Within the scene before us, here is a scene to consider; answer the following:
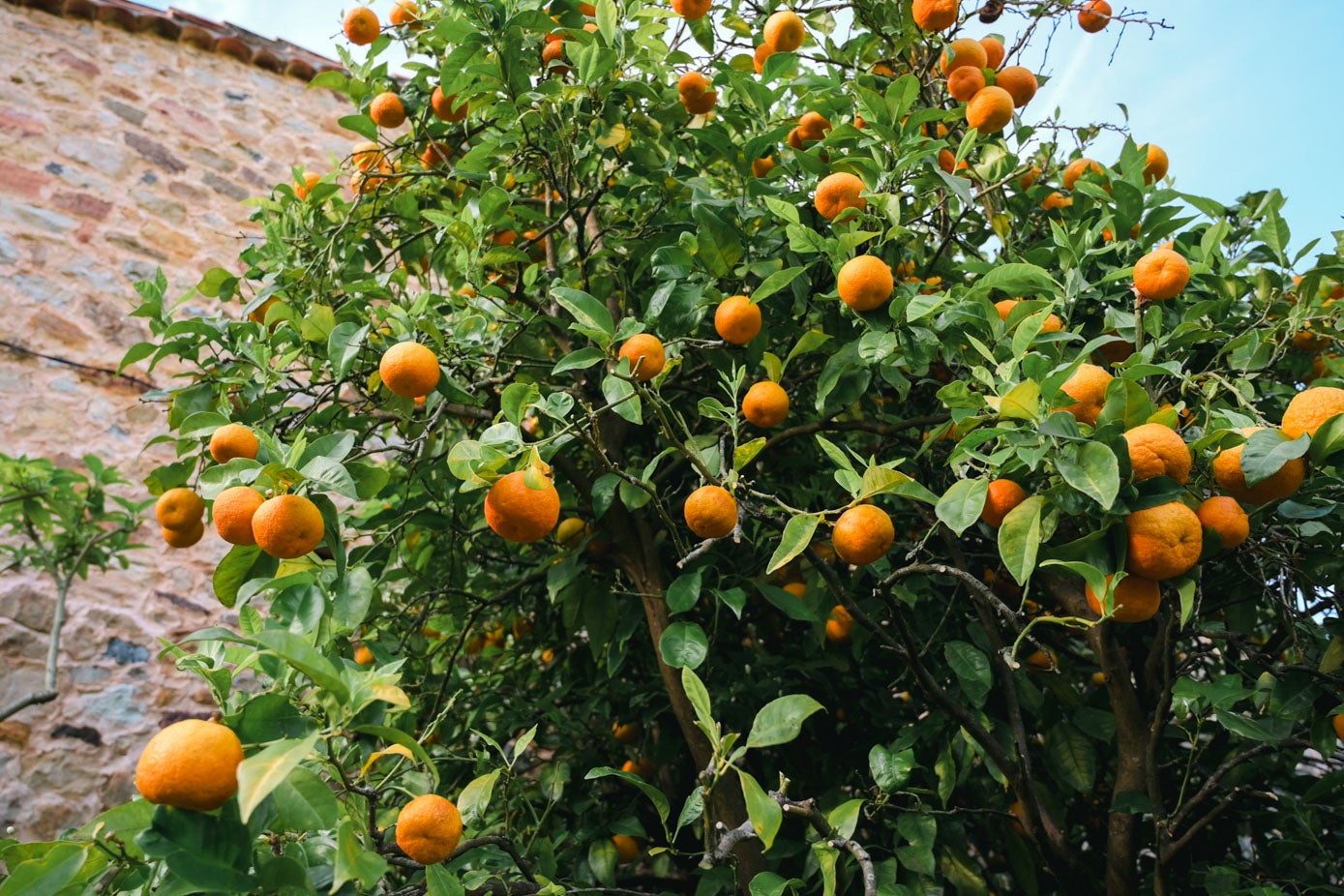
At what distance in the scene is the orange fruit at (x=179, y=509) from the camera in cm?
131

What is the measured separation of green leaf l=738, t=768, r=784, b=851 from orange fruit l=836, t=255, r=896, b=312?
63cm

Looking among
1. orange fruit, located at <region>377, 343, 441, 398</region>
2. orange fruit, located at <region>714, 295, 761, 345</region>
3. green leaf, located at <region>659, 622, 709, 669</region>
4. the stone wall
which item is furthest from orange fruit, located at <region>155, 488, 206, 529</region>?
the stone wall

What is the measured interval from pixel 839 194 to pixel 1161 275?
1.44 feet

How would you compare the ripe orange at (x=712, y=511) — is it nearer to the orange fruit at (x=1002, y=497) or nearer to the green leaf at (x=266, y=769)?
the orange fruit at (x=1002, y=497)

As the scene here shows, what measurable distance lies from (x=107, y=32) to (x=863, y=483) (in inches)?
156

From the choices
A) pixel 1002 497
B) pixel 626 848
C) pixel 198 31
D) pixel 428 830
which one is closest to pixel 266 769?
pixel 428 830

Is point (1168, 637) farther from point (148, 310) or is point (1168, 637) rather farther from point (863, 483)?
point (148, 310)

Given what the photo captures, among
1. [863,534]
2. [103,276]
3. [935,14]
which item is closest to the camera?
[863,534]

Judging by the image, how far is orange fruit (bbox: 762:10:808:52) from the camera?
5.30ft

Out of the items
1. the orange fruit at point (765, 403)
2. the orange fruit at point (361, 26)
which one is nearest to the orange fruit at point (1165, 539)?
the orange fruit at point (765, 403)

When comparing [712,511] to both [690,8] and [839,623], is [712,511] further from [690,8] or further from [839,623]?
[690,8]

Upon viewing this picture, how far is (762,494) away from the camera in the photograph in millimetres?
1019

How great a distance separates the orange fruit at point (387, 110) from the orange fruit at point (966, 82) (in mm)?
1069

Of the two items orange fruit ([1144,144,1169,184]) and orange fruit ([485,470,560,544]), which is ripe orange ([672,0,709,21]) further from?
orange fruit ([485,470,560,544])
